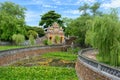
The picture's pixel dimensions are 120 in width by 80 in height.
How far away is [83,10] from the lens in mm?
59156

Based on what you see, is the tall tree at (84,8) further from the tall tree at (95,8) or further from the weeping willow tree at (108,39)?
the weeping willow tree at (108,39)

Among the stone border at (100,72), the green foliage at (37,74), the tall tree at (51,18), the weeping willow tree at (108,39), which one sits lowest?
the green foliage at (37,74)

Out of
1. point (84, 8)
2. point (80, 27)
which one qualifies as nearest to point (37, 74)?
point (80, 27)

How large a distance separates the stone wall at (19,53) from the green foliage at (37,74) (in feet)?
18.1

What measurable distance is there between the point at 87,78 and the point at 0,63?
13164mm

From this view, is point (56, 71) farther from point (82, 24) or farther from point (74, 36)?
point (74, 36)

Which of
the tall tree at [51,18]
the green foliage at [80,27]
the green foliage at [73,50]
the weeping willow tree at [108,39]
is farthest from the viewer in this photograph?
the tall tree at [51,18]

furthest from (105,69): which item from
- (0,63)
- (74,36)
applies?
(74,36)

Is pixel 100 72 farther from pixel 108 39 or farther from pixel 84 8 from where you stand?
pixel 84 8

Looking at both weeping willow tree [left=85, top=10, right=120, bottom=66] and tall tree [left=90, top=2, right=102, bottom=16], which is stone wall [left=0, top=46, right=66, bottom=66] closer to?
tall tree [left=90, top=2, right=102, bottom=16]

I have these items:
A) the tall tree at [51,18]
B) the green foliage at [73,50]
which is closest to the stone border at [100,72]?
the green foliage at [73,50]

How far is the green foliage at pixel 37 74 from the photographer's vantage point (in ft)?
72.8

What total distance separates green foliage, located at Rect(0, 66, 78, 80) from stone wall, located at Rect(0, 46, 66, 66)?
5513 mm

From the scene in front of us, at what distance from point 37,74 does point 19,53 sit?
14.1m
